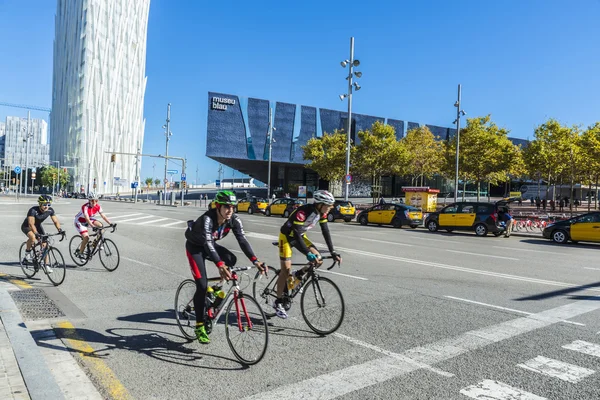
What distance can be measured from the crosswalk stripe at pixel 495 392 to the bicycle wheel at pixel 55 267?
6979 mm

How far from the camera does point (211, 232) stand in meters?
4.77

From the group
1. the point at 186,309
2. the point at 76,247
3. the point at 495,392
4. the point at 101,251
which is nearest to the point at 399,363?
the point at 495,392

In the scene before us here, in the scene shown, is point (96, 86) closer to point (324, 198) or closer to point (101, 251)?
point (101, 251)

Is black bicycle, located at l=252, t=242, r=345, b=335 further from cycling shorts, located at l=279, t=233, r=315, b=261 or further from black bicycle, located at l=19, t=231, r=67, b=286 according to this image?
black bicycle, located at l=19, t=231, r=67, b=286

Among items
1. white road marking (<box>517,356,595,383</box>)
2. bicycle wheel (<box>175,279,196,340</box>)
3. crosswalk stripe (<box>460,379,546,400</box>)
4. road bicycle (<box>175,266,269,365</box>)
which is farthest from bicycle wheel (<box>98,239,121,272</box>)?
white road marking (<box>517,356,595,383</box>)

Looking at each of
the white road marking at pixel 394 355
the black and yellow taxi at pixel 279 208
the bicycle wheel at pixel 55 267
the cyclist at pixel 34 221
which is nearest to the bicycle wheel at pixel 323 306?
the white road marking at pixel 394 355

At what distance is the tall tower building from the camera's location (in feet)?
319

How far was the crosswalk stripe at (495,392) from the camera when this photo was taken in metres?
3.81

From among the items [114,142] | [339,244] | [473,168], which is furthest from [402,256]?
[114,142]

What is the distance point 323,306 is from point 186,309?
1596mm

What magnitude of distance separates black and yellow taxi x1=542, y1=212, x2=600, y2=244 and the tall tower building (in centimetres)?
9213

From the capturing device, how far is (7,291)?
7.39 m

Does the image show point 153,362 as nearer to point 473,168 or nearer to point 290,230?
point 290,230

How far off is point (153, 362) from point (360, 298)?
3.59 m
